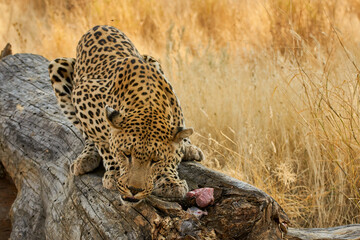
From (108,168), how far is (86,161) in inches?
9.9

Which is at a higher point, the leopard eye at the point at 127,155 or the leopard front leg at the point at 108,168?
the leopard eye at the point at 127,155

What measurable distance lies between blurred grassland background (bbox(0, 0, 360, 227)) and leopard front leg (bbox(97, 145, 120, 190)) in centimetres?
145

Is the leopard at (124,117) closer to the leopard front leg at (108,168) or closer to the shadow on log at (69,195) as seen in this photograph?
the leopard front leg at (108,168)

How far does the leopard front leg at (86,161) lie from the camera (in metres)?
4.20

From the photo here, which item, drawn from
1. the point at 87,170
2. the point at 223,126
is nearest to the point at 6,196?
the point at 87,170

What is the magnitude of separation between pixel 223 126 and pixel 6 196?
3.10 metres

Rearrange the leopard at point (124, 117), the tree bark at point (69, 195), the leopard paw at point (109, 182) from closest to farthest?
the tree bark at point (69, 195)
the leopard at point (124, 117)
the leopard paw at point (109, 182)

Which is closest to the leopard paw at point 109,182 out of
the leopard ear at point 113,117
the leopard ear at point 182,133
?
the leopard ear at point 113,117

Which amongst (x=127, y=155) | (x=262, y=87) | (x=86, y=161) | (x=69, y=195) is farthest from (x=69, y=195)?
(x=262, y=87)

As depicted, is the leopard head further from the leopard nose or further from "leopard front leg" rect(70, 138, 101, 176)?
"leopard front leg" rect(70, 138, 101, 176)

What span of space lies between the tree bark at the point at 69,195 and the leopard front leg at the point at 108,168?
64 mm

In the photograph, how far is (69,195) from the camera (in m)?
4.14

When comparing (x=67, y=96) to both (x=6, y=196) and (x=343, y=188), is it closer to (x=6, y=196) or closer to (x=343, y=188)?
(x=6, y=196)

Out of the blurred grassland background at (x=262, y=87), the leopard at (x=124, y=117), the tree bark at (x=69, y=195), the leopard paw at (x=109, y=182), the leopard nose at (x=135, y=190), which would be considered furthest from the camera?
the blurred grassland background at (x=262, y=87)
